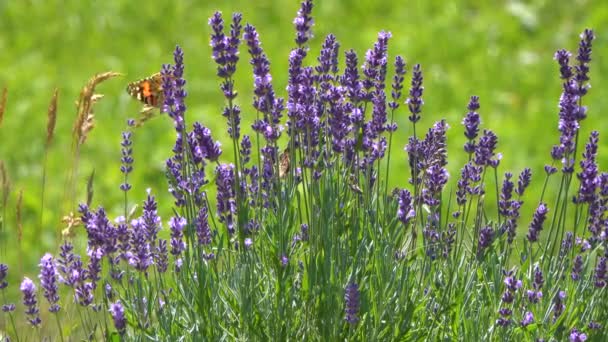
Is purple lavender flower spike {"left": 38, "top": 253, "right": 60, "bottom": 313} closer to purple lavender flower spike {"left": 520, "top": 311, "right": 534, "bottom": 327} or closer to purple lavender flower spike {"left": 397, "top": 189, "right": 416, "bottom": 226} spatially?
purple lavender flower spike {"left": 397, "top": 189, "right": 416, "bottom": 226}

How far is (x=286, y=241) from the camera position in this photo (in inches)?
129

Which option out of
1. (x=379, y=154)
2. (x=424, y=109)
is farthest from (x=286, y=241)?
(x=424, y=109)

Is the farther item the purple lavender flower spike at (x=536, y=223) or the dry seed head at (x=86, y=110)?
the dry seed head at (x=86, y=110)

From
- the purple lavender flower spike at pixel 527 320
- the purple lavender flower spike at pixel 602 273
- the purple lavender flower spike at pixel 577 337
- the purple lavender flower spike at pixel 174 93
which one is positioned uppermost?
the purple lavender flower spike at pixel 174 93

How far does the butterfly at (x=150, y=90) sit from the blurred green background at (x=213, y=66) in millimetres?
3572

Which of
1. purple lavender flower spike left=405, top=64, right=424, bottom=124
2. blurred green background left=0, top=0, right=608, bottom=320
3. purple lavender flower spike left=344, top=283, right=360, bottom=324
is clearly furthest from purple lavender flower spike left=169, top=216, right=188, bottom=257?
blurred green background left=0, top=0, right=608, bottom=320

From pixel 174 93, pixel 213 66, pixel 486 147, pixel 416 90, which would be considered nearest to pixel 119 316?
pixel 174 93

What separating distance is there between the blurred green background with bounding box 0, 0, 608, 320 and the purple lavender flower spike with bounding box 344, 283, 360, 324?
4.29m

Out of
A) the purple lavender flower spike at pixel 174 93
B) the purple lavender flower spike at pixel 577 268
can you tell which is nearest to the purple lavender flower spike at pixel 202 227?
the purple lavender flower spike at pixel 174 93

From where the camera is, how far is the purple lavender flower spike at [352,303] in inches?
119

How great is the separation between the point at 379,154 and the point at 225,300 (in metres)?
0.73

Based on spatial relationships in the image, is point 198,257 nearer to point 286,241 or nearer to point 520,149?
point 286,241

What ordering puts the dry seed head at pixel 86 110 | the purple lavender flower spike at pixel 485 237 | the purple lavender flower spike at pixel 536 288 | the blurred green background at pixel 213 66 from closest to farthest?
the purple lavender flower spike at pixel 536 288 < the purple lavender flower spike at pixel 485 237 < the dry seed head at pixel 86 110 < the blurred green background at pixel 213 66

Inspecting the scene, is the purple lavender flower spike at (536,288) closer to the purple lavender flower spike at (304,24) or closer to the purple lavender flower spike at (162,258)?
the purple lavender flower spike at (304,24)
